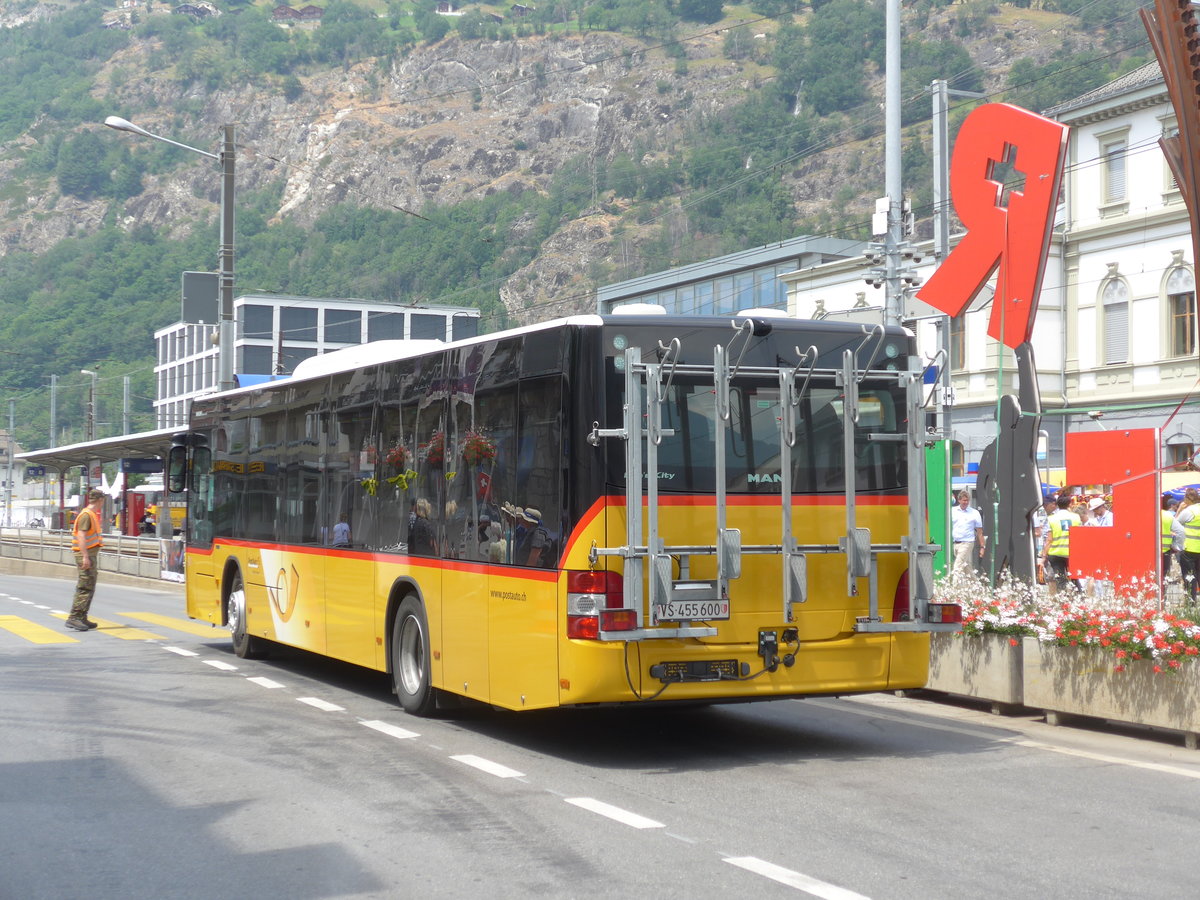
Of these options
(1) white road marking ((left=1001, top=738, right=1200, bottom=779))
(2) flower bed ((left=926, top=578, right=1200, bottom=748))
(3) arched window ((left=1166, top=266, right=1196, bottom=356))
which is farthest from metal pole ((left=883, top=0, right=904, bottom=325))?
(3) arched window ((left=1166, top=266, right=1196, bottom=356))

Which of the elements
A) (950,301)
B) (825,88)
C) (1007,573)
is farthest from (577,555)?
(825,88)

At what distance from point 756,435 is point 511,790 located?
2793 mm

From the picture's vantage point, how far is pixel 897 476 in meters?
10.3

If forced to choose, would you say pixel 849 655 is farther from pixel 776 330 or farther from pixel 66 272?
pixel 66 272

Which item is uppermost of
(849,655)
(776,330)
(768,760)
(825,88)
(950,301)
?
(825,88)

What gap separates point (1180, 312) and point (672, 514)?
38.9 meters

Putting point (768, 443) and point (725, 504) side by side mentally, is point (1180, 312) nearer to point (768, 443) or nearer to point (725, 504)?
point (768, 443)

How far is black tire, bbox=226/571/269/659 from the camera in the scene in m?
16.5

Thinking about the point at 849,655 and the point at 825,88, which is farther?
the point at 825,88

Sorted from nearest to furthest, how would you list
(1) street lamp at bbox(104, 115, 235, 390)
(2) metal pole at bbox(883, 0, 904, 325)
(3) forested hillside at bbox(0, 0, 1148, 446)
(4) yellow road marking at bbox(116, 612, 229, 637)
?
(4) yellow road marking at bbox(116, 612, 229, 637) < (2) metal pole at bbox(883, 0, 904, 325) < (1) street lamp at bbox(104, 115, 235, 390) < (3) forested hillside at bbox(0, 0, 1148, 446)

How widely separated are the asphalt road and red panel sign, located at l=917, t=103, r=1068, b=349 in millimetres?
5250

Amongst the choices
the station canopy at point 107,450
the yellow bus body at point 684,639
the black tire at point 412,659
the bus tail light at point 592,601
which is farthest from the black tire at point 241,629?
the station canopy at point 107,450

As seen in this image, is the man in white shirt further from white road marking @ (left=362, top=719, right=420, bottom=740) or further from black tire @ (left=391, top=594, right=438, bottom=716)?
white road marking @ (left=362, top=719, right=420, bottom=740)

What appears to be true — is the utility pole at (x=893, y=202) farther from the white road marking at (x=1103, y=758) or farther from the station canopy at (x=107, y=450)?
the station canopy at (x=107, y=450)
